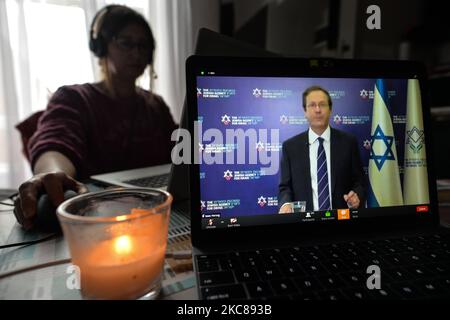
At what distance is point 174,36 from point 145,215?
1600 mm

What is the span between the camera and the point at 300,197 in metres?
0.46

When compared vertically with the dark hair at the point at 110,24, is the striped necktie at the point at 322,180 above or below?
below

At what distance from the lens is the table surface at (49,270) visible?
0.32m

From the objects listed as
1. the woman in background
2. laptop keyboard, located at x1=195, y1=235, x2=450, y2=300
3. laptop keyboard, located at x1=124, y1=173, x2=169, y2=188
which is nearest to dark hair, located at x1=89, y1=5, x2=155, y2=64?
the woman in background

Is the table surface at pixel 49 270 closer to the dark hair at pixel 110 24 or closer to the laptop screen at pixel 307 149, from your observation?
the laptop screen at pixel 307 149

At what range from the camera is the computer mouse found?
18.6 inches

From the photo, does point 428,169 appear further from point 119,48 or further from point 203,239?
point 119,48

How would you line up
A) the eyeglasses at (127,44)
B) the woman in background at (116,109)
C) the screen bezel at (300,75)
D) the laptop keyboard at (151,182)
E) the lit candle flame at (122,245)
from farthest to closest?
the eyeglasses at (127,44), the woman in background at (116,109), the laptop keyboard at (151,182), the screen bezel at (300,75), the lit candle flame at (122,245)

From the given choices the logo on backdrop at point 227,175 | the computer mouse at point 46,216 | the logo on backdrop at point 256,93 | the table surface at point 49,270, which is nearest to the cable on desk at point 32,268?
the table surface at point 49,270

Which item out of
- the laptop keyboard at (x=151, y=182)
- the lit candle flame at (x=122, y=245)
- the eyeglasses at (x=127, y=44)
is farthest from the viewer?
the eyeglasses at (x=127, y=44)

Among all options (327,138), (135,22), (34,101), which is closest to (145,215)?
(327,138)

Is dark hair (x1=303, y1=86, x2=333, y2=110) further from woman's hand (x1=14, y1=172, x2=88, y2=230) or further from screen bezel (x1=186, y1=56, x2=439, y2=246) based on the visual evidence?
woman's hand (x1=14, y1=172, x2=88, y2=230)

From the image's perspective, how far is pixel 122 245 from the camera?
305 mm

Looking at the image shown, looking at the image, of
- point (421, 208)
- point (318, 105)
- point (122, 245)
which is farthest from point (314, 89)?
point (122, 245)
